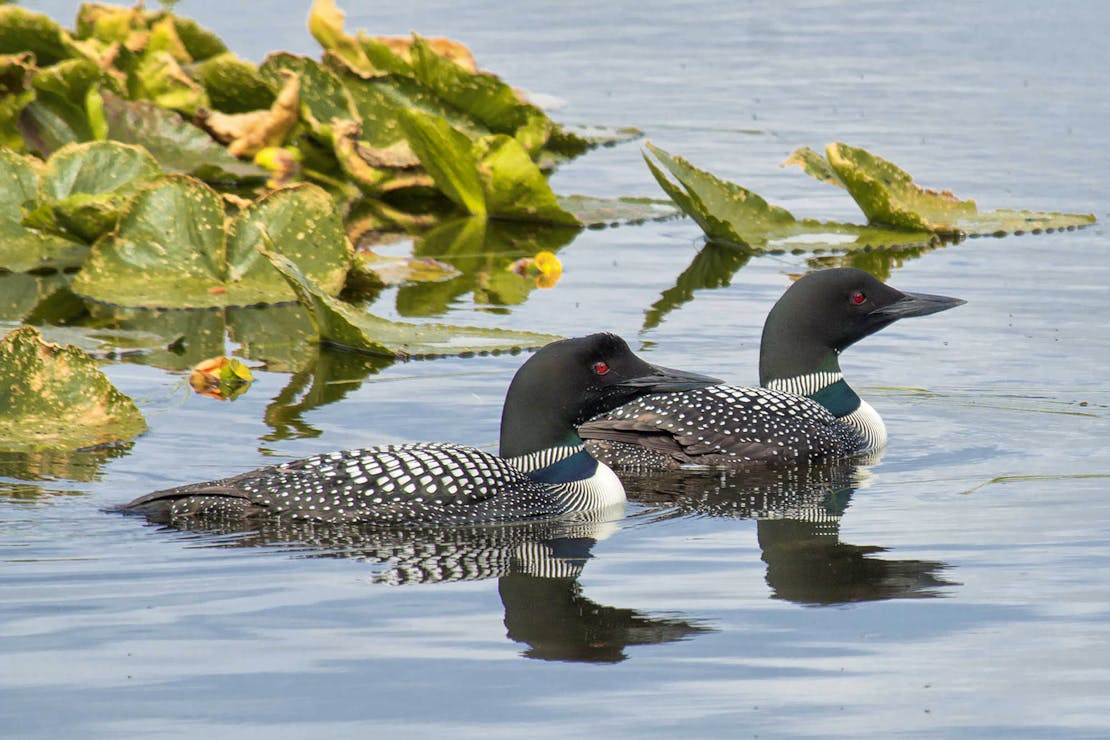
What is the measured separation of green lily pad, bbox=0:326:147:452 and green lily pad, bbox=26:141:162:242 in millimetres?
2552

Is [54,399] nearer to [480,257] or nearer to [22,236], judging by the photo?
[22,236]

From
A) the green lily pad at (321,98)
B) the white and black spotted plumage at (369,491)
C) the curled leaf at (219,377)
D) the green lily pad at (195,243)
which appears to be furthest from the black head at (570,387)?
the green lily pad at (321,98)

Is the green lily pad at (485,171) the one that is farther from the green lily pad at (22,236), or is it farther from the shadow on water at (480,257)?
the green lily pad at (22,236)

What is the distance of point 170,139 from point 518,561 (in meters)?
6.37

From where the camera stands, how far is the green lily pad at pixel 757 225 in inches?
389

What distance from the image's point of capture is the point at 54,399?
676cm

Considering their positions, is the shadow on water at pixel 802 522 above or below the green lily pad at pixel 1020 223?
below

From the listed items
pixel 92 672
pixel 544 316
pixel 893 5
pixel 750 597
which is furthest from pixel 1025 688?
pixel 893 5

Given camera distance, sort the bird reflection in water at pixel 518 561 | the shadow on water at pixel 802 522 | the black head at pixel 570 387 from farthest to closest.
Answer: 1. the black head at pixel 570 387
2. the shadow on water at pixel 802 522
3. the bird reflection in water at pixel 518 561

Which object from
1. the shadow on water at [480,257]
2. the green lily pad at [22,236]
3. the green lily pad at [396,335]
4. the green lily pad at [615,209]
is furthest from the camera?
the green lily pad at [615,209]

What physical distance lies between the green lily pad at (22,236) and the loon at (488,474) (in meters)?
3.87

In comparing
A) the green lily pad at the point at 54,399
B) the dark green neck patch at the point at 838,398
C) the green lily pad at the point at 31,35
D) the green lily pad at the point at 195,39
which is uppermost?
the green lily pad at the point at 195,39

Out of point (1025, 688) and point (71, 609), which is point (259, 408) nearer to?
point (71, 609)

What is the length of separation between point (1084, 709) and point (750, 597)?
1.08m
